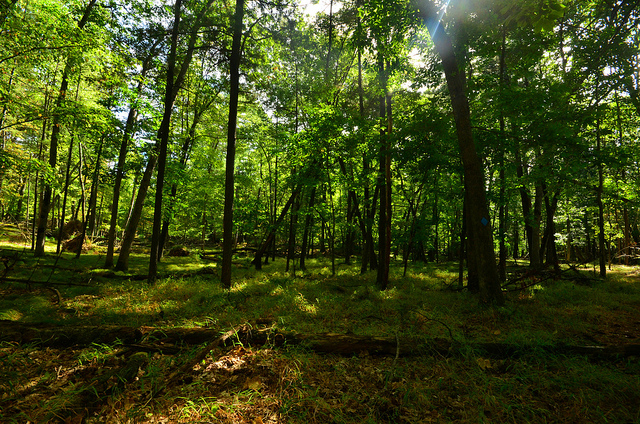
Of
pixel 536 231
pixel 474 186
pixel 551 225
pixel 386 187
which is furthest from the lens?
pixel 536 231

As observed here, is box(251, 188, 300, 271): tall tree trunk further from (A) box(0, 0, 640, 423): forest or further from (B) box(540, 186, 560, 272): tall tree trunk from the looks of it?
(B) box(540, 186, 560, 272): tall tree trunk

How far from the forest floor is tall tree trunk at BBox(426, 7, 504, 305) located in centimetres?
79

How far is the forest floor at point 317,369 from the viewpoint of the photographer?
268cm

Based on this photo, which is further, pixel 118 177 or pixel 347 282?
pixel 118 177

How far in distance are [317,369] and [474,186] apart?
228 inches

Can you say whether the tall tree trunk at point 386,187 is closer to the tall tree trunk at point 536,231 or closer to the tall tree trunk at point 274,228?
the tall tree trunk at point 274,228

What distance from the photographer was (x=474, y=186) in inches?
253

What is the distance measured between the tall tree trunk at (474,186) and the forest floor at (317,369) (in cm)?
79

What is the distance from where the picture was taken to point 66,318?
5.50 meters

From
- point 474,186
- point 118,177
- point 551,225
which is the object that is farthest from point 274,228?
point 551,225

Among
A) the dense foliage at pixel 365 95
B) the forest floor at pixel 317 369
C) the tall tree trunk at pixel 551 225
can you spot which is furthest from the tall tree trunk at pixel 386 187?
the tall tree trunk at pixel 551 225

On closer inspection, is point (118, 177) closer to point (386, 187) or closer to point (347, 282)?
point (347, 282)

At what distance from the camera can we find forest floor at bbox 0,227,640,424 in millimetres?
2684

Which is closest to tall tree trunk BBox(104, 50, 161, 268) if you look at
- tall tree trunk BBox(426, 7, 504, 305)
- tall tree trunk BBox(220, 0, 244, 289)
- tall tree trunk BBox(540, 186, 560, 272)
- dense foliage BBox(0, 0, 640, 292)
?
dense foliage BBox(0, 0, 640, 292)
